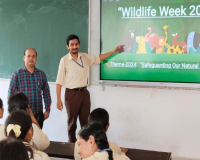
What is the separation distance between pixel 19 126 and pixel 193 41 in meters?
2.51

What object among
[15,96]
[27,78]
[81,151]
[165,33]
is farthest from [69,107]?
[81,151]

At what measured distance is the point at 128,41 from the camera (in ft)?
13.0

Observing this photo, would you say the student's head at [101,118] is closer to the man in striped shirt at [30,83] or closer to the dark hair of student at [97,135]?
the dark hair of student at [97,135]

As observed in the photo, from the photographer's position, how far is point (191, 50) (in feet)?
12.1

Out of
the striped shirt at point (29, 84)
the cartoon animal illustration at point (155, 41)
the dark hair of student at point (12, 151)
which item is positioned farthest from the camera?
the cartoon animal illustration at point (155, 41)

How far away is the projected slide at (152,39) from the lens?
12.1 ft

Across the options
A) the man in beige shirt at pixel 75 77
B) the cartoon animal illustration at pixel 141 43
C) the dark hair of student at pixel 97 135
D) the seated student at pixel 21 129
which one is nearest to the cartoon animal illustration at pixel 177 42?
the cartoon animal illustration at pixel 141 43

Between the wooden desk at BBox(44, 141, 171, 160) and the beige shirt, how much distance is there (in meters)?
1.16

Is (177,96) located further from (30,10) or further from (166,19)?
(30,10)

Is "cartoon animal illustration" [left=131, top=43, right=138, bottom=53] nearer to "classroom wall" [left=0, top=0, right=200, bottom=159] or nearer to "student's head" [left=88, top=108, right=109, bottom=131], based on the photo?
"classroom wall" [left=0, top=0, right=200, bottom=159]

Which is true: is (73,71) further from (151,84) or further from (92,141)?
(92,141)

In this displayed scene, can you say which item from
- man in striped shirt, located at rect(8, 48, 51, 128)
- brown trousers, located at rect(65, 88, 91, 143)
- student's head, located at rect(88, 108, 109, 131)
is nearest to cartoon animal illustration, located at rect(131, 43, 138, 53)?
brown trousers, located at rect(65, 88, 91, 143)

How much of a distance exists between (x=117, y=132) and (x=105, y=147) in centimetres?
242

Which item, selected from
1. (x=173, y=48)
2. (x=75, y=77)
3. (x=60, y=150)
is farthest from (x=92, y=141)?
(x=173, y=48)
